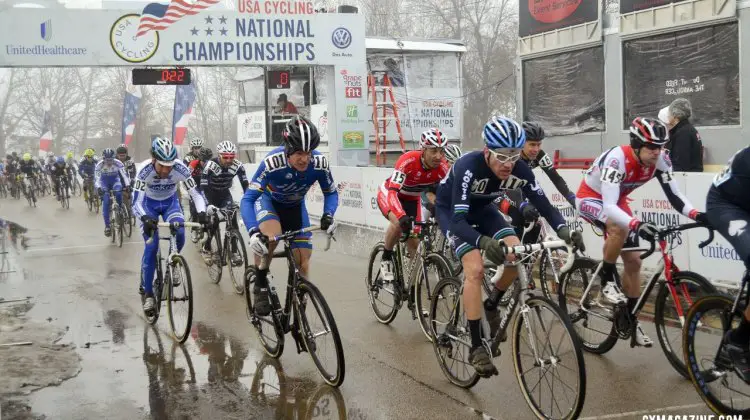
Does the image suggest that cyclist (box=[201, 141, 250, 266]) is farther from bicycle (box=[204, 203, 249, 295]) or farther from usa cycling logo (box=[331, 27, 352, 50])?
usa cycling logo (box=[331, 27, 352, 50])

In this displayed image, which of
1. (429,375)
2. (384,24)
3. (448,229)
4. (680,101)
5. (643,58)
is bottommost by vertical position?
(429,375)

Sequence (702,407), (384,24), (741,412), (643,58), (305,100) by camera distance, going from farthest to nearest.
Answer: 1. (384,24)
2. (305,100)
3. (643,58)
4. (702,407)
5. (741,412)

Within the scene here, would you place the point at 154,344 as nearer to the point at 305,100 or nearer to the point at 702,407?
the point at 702,407

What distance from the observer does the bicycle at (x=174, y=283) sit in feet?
25.0

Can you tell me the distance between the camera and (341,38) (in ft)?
66.1

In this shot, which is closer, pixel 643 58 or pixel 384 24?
pixel 643 58

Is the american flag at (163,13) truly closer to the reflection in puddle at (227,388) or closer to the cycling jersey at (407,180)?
the cycling jersey at (407,180)

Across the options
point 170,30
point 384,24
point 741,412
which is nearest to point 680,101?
point 741,412

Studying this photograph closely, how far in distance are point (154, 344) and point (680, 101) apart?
6742 mm

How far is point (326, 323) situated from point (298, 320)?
0.56m

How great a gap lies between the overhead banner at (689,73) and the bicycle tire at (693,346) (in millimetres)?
10657

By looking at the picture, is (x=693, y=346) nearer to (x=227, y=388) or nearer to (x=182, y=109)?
(x=227, y=388)

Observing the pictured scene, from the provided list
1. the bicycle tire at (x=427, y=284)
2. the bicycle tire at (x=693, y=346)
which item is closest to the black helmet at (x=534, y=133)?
the bicycle tire at (x=427, y=284)

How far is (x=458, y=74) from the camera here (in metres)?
25.3
